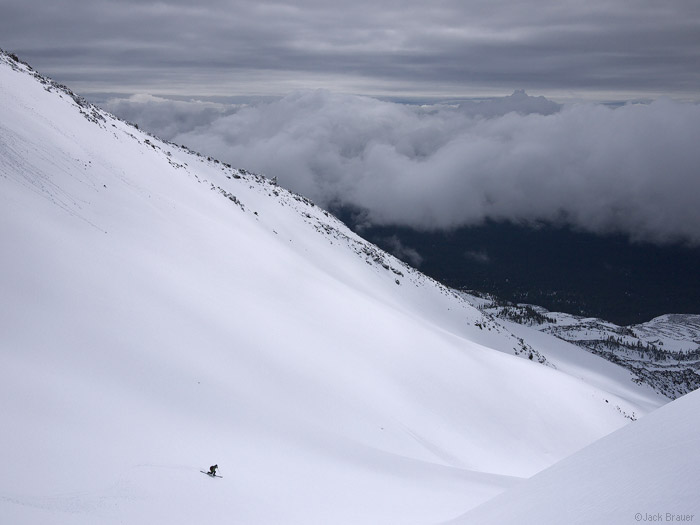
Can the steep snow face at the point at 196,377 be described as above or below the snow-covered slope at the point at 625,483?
above

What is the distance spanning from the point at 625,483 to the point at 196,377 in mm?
13682

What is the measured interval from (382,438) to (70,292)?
1401 cm

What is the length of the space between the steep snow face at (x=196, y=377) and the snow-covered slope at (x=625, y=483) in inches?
178

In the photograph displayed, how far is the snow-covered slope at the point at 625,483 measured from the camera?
5836 millimetres

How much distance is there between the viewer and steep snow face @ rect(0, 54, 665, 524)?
10.7 m

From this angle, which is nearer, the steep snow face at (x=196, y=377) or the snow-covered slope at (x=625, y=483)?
the snow-covered slope at (x=625, y=483)

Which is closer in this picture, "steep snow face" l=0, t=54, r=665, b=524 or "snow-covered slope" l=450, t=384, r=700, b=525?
"snow-covered slope" l=450, t=384, r=700, b=525

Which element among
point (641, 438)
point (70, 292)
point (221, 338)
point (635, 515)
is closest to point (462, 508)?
point (641, 438)

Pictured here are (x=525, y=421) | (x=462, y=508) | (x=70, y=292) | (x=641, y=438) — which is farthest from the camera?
(x=525, y=421)

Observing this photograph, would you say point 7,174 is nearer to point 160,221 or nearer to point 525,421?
point 160,221

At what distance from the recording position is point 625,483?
6773 mm

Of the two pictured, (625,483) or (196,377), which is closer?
(625,483)

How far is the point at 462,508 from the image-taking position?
12.9 metres

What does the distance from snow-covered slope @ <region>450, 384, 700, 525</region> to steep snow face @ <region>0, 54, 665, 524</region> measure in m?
4.52
